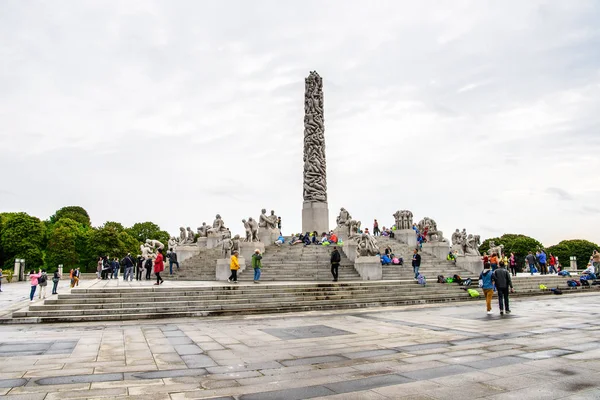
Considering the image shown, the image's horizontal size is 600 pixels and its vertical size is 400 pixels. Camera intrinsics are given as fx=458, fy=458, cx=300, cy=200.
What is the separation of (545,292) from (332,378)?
62.7ft

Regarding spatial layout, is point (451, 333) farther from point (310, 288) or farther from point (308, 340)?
point (310, 288)

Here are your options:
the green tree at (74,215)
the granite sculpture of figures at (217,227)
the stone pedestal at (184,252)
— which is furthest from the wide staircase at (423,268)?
the green tree at (74,215)

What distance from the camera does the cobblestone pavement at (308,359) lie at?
225 inches

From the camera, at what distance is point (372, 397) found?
5.40 metres

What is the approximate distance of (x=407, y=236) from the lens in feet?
109

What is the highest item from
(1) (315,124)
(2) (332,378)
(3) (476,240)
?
(1) (315,124)

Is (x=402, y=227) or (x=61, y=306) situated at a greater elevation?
(x=402, y=227)

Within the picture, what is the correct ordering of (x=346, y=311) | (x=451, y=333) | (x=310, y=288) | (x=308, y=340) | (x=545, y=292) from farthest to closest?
(x=545, y=292), (x=310, y=288), (x=346, y=311), (x=451, y=333), (x=308, y=340)

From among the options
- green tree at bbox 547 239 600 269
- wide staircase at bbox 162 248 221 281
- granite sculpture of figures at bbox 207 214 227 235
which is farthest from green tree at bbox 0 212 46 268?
green tree at bbox 547 239 600 269

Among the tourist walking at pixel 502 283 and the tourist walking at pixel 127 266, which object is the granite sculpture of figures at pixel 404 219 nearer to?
the tourist walking at pixel 127 266

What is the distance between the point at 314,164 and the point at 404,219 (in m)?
8.67

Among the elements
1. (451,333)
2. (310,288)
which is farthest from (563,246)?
(451,333)

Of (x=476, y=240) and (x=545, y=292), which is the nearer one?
(x=545, y=292)

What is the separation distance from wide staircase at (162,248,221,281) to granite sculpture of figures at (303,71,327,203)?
10.8 m
